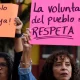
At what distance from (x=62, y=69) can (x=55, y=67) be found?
86mm

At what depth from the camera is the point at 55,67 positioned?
12.0 ft

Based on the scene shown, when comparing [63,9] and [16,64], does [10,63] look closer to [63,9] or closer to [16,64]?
[16,64]

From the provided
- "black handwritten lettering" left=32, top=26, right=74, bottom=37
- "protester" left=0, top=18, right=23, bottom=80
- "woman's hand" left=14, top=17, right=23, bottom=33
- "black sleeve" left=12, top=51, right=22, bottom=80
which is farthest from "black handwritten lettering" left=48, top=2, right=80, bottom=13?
"black sleeve" left=12, top=51, right=22, bottom=80

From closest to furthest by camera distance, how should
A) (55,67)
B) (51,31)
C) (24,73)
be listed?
(24,73), (55,67), (51,31)

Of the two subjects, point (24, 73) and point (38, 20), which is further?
point (38, 20)

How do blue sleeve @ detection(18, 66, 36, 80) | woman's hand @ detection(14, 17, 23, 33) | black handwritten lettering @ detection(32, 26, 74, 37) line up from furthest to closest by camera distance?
1. black handwritten lettering @ detection(32, 26, 74, 37)
2. woman's hand @ detection(14, 17, 23, 33)
3. blue sleeve @ detection(18, 66, 36, 80)

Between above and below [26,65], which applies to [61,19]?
above

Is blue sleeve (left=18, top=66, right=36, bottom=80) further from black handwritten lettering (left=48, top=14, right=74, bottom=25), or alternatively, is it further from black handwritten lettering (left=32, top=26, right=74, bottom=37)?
black handwritten lettering (left=48, top=14, right=74, bottom=25)

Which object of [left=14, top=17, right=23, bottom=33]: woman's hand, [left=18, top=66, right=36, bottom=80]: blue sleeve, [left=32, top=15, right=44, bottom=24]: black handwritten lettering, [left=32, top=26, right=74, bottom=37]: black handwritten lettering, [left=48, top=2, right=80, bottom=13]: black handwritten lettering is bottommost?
[left=18, top=66, right=36, bottom=80]: blue sleeve

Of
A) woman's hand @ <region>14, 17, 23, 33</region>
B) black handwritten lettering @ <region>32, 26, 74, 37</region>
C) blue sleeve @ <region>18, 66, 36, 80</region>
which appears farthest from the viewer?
black handwritten lettering @ <region>32, 26, 74, 37</region>

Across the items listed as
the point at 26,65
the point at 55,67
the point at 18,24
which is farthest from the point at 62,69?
the point at 18,24

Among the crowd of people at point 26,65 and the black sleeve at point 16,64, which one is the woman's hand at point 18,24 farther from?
the black sleeve at point 16,64

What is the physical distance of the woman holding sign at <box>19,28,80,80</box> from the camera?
358 cm

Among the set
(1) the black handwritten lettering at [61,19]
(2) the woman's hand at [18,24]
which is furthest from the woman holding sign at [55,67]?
(1) the black handwritten lettering at [61,19]
